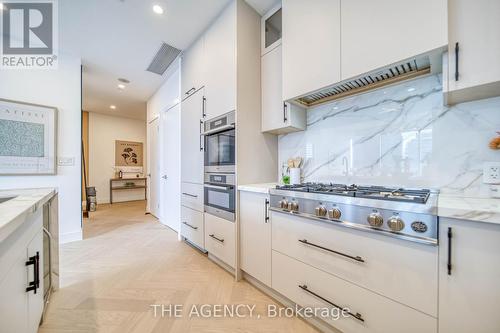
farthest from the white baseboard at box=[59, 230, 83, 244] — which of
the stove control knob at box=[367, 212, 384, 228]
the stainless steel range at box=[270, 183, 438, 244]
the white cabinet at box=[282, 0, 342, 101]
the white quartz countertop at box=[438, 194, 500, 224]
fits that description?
the white quartz countertop at box=[438, 194, 500, 224]

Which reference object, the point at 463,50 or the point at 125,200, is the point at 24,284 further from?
the point at 125,200

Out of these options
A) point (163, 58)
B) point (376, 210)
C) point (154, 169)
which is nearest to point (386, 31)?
point (376, 210)

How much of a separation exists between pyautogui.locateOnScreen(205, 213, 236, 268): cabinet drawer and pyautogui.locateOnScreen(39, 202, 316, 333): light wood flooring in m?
0.17

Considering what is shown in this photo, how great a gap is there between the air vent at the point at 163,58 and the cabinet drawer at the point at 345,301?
9.30 ft

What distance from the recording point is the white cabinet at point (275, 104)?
68.9 inches

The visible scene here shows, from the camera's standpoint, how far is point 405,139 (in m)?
1.31

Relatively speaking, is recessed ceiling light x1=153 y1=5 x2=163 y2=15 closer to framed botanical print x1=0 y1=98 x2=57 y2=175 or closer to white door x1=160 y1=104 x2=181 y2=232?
white door x1=160 y1=104 x2=181 y2=232

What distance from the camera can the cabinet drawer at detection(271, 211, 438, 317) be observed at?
2.67ft

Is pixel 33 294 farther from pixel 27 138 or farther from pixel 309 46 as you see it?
pixel 27 138

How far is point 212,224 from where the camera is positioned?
6.79ft

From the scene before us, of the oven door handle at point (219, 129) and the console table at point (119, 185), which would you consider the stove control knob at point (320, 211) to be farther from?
the console table at point (119, 185)

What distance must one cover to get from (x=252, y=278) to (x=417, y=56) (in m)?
1.90

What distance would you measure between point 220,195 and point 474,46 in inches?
74.0

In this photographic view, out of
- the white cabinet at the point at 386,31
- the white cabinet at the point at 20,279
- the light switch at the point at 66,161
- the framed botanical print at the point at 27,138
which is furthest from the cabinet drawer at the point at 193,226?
the white cabinet at the point at 386,31
